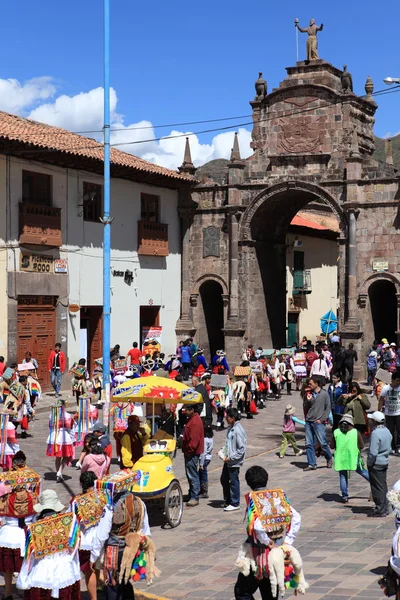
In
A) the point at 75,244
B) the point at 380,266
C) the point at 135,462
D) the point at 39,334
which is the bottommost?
the point at 135,462

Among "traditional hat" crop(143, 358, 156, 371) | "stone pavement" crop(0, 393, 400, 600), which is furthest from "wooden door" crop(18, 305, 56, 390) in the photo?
"stone pavement" crop(0, 393, 400, 600)

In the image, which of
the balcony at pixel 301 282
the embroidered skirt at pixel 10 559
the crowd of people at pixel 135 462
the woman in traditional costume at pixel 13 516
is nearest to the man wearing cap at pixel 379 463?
the crowd of people at pixel 135 462

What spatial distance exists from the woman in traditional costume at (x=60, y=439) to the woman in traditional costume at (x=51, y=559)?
6.98 m

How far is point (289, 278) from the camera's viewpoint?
144 ft

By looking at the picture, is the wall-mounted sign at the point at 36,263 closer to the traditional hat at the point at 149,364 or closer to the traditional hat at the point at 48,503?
the traditional hat at the point at 149,364

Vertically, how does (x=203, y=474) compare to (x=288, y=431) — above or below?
below

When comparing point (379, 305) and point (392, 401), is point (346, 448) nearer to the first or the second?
point (392, 401)

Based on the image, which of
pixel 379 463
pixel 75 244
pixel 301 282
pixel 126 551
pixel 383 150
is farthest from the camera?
pixel 383 150

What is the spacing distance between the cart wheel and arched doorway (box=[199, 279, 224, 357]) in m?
22.0

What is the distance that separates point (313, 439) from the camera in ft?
52.3

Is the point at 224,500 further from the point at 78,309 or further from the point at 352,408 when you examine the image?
the point at 78,309

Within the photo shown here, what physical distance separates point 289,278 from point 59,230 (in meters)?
18.6

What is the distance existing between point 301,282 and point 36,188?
2028 centimetres

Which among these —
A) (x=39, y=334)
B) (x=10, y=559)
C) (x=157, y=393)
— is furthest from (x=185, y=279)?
(x=10, y=559)
